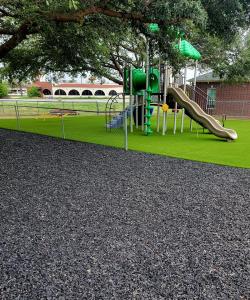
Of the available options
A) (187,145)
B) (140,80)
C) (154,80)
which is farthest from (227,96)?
(187,145)

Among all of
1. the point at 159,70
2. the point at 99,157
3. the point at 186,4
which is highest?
the point at 186,4

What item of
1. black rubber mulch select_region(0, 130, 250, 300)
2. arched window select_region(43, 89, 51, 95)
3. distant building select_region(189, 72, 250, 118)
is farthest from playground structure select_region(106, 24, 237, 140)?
arched window select_region(43, 89, 51, 95)

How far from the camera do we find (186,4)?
5805 millimetres

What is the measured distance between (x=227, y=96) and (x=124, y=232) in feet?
78.0

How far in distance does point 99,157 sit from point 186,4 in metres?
4.62

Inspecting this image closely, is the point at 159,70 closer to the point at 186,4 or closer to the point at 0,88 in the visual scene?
the point at 186,4

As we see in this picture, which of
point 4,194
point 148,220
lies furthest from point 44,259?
point 4,194

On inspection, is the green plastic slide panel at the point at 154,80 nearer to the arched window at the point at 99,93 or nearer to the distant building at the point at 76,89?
the distant building at the point at 76,89

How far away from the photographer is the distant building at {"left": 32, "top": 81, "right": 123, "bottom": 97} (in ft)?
258

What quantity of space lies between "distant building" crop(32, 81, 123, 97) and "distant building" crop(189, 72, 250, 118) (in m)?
53.2

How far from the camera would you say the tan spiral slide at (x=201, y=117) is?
11.9m

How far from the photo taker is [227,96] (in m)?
25.4

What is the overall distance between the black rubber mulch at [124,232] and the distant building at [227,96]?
722 inches

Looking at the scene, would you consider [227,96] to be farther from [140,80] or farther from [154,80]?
[154,80]
